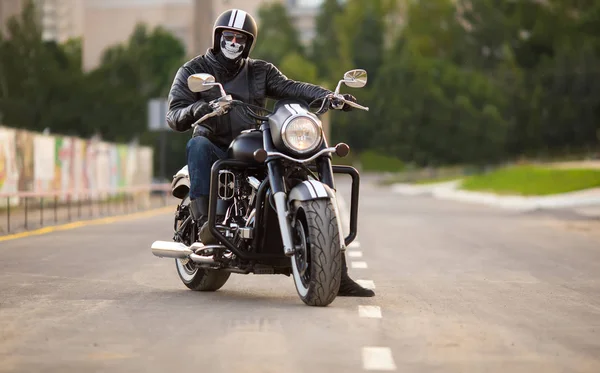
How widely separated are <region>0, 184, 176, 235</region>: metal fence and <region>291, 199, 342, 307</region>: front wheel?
13.9m

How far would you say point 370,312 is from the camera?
1009cm

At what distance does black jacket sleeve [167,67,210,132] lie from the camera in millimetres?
11133

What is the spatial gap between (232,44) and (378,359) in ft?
13.9

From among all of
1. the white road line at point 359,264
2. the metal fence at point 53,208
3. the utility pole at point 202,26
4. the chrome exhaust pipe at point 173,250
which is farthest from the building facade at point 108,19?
the chrome exhaust pipe at point 173,250

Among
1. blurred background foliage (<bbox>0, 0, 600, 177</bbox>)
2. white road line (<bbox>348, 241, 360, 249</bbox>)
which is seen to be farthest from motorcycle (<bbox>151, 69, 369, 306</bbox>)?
blurred background foliage (<bbox>0, 0, 600, 177</bbox>)

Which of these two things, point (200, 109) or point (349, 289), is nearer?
point (200, 109)

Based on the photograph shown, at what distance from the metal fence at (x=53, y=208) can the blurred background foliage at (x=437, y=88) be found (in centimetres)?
3750

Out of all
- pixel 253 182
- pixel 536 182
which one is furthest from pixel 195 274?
pixel 536 182

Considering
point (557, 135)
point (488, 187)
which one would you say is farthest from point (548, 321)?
point (557, 135)

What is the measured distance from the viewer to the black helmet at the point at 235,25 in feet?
36.9

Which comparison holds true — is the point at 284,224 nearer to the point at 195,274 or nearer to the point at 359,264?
the point at 195,274

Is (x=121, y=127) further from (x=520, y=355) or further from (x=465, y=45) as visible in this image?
(x=520, y=355)

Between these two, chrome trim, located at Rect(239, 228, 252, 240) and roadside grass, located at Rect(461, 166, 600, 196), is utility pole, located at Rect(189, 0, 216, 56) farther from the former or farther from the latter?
chrome trim, located at Rect(239, 228, 252, 240)

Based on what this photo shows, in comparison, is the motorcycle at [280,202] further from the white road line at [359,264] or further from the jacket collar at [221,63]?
the white road line at [359,264]
